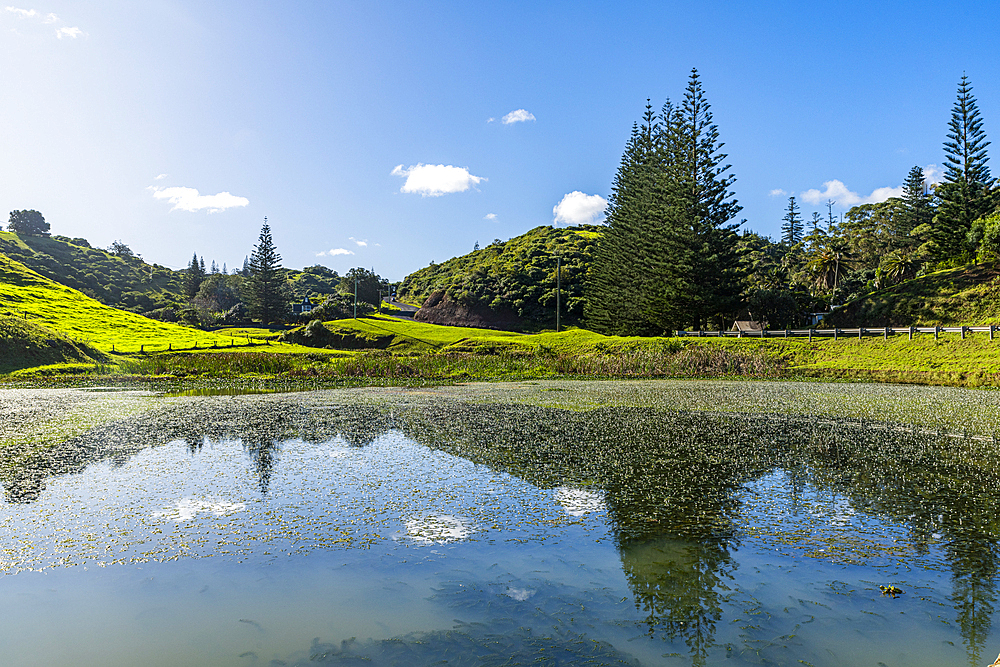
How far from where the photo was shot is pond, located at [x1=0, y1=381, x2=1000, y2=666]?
474cm

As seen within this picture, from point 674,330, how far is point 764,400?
30609 millimetres

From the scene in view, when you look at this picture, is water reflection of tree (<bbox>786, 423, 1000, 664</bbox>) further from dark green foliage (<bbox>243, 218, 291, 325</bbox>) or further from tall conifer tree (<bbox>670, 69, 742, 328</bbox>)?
dark green foliage (<bbox>243, 218, 291, 325</bbox>)

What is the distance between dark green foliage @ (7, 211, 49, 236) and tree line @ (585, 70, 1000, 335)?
155m

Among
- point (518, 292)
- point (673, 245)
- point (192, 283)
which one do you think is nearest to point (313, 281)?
point (192, 283)

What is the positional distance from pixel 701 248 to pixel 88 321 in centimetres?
5768

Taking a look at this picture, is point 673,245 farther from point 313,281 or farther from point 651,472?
point 313,281

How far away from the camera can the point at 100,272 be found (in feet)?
405

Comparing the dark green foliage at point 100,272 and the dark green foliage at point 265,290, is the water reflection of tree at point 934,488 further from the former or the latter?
the dark green foliage at point 100,272

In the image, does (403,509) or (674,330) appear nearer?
(403,509)

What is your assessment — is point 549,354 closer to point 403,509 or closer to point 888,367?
point 888,367

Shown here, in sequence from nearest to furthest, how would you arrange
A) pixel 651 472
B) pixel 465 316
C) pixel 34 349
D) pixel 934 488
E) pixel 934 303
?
1. pixel 934 488
2. pixel 651 472
3. pixel 34 349
4. pixel 934 303
5. pixel 465 316

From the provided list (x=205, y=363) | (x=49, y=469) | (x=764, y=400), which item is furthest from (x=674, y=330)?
(x=49, y=469)

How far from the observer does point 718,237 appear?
50.3 metres

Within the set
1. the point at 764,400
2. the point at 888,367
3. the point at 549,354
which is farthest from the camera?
the point at 549,354
